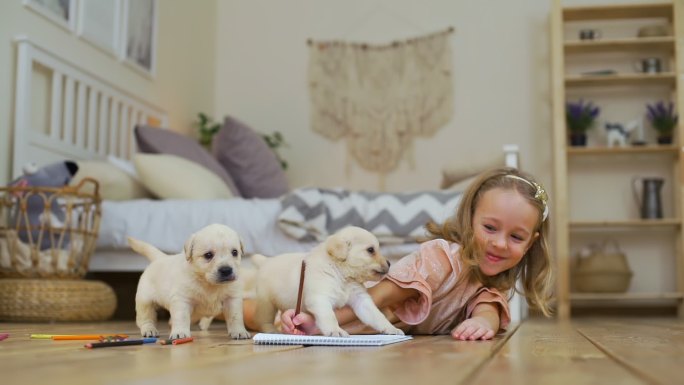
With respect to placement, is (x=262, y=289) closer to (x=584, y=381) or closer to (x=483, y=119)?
(x=584, y=381)

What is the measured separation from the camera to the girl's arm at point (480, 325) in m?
1.46

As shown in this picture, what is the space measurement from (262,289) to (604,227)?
3233 millimetres

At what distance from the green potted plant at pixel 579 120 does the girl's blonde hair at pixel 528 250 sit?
269cm

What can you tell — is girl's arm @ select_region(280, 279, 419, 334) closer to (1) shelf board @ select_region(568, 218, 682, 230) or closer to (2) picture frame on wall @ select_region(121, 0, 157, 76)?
(2) picture frame on wall @ select_region(121, 0, 157, 76)

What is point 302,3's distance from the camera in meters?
4.87

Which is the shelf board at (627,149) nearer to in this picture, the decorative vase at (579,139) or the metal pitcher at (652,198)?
the decorative vase at (579,139)

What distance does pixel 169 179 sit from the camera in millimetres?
2896

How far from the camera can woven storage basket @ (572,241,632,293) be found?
413 cm

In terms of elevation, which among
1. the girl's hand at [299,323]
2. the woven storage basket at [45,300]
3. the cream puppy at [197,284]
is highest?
the cream puppy at [197,284]

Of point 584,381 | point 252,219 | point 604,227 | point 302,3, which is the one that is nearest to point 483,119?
point 604,227

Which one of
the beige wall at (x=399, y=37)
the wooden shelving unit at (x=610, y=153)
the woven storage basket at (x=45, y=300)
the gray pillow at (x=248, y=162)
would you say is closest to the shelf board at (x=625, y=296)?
the wooden shelving unit at (x=610, y=153)

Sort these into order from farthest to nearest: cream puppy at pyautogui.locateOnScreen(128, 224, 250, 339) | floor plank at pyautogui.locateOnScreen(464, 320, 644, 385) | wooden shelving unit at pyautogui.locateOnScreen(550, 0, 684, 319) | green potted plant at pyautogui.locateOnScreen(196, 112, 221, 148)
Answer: green potted plant at pyautogui.locateOnScreen(196, 112, 221, 148) < wooden shelving unit at pyautogui.locateOnScreen(550, 0, 684, 319) < cream puppy at pyautogui.locateOnScreen(128, 224, 250, 339) < floor plank at pyautogui.locateOnScreen(464, 320, 644, 385)

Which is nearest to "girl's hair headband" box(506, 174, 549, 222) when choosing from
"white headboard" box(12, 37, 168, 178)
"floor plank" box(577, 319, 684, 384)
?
"floor plank" box(577, 319, 684, 384)

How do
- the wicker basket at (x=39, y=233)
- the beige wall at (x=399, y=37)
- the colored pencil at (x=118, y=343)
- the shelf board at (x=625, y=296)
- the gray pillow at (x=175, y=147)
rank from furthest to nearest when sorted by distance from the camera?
the beige wall at (x=399, y=37)
the shelf board at (x=625, y=296)
the gray pillow at (x=175, y=147)
the wicker basket at (x=39, y=233)
the colored pencil at (x=118, y=343)
